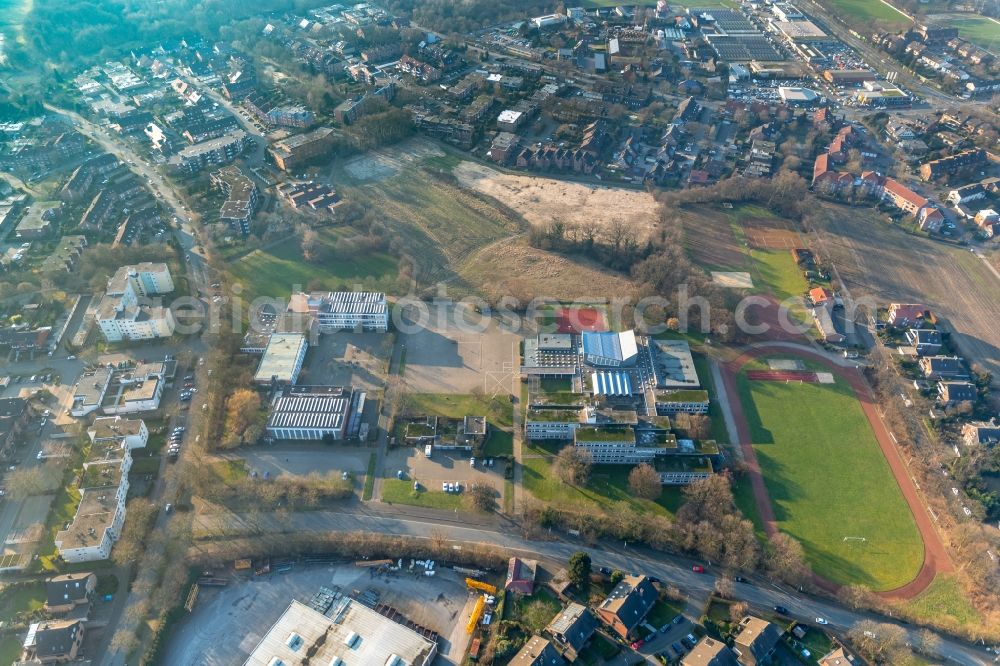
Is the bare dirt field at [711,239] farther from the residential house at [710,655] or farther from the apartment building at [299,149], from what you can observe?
the apartment building at [299,149]

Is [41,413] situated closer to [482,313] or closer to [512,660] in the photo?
[482,313]

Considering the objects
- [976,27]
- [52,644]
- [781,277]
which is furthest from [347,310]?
[976,27]

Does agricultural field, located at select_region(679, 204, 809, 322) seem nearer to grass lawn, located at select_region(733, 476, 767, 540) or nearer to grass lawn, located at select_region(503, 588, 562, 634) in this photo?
grass lawn, located at select_region(733, 476, 767, 540)

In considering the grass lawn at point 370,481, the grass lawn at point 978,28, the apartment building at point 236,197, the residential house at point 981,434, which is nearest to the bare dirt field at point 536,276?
the grass lawn at point 370,481

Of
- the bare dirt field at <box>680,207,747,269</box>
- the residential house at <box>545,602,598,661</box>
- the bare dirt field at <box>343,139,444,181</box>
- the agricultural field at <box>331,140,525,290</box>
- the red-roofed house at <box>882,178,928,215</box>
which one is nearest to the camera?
the residential house at <box>545,602,598,661</box>

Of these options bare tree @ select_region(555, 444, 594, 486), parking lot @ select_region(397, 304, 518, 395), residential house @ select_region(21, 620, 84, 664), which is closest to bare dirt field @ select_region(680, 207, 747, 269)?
parking lot @ select_region(397, 304, 518, 395)

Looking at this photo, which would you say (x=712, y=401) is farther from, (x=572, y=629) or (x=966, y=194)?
(x=966, y=194)
